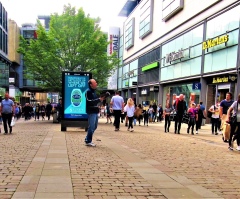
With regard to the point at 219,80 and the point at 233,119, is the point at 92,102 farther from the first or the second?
the point at 219,80

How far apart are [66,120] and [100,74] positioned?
12912mm

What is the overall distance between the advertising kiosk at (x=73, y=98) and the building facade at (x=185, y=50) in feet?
15.1

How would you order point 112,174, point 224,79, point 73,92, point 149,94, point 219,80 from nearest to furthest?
point 112,174
point 73,92
point 224,79
point 219,80
point 149,94

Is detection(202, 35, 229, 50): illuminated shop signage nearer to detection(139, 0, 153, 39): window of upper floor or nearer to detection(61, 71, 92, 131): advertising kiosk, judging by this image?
detection(61, 71, 92, 131): advertising kiosk

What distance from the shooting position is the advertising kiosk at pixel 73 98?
1236cm

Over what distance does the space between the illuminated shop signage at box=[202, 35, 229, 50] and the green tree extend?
8.03m

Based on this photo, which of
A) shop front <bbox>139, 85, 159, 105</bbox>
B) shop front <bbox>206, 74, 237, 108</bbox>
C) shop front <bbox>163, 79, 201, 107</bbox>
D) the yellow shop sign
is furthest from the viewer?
shop front <bbox>139, 85, 159, 105</bbox>

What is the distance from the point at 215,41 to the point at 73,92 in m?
12.7

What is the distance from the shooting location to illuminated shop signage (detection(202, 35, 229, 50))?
19.6 meters

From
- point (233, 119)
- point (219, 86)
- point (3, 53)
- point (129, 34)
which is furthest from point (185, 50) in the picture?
point (3, 53)

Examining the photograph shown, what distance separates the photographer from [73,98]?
A: 1254 cm

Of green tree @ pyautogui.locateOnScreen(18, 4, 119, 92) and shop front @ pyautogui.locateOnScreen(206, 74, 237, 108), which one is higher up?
green tree @ pyautogui.locateOnScreen(18, 4, 119, 92)

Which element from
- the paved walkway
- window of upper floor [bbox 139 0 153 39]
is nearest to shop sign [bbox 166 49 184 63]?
window of upper floor [bbox 139 0 153 39]

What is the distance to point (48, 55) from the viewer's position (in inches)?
890
